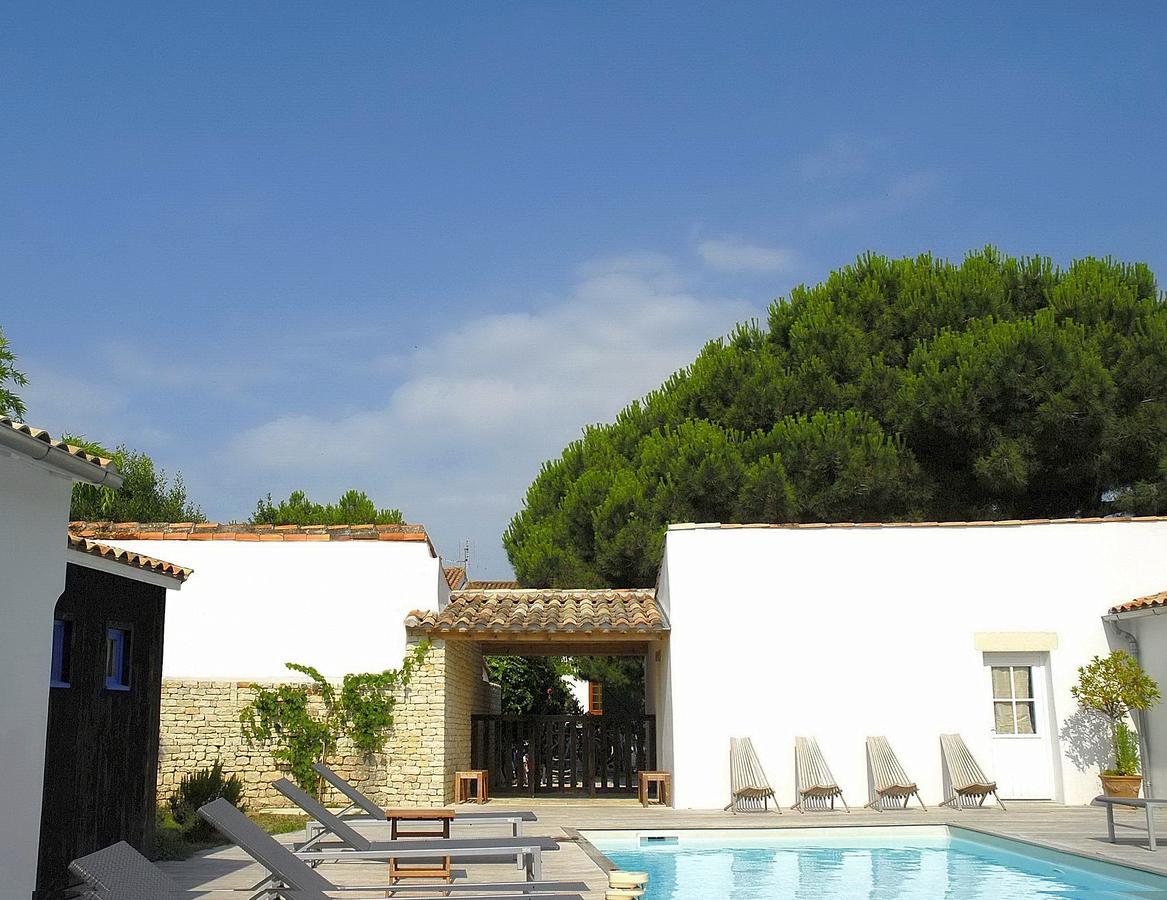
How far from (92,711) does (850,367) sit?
1719 cm

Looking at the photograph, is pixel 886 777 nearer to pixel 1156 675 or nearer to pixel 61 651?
pixel 1156 675

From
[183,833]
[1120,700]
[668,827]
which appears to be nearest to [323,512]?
[183,833]

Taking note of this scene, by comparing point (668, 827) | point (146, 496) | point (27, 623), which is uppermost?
point (146, 496)

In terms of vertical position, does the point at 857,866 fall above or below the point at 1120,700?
below

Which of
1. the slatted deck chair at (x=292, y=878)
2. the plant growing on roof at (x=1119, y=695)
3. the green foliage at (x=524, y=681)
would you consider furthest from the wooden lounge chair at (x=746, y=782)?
the green foliage at (x=524, y=681)

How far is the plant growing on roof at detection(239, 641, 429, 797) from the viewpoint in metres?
15.2

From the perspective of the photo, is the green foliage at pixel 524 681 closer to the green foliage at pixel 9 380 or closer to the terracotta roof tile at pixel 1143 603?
the green foliage at pixel 9 380

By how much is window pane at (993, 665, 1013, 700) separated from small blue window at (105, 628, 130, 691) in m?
11.3

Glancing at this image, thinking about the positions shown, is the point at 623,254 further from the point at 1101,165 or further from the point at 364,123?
the point at 1101,165

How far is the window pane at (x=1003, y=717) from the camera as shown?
14898mm

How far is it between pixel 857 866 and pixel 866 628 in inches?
183

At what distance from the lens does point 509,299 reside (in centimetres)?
1708

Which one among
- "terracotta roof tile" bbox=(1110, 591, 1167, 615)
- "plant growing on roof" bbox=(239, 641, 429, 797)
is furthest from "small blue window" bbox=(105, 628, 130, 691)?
Result: "terracotta roof tile" bbox=(1110, 591, 1167, 615)

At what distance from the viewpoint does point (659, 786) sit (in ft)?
52.1
